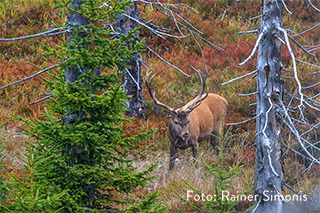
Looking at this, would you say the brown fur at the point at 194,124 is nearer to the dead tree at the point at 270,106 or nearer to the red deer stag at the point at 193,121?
the red deer stag at the point at 193,121

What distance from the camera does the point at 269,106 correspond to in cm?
529

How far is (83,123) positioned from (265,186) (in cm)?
312

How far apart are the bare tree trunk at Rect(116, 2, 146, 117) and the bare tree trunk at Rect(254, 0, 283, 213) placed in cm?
357

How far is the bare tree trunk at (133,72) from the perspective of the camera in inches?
329

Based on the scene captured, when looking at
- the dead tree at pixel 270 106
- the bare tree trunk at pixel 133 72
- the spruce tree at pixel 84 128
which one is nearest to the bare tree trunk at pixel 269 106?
the dead tree at pixel 270 106

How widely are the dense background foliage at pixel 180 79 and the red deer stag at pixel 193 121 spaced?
0.42 m

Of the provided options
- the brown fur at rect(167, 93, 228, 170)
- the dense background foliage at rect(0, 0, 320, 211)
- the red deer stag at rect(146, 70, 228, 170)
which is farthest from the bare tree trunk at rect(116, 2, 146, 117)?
the brown fur at rect(167, 93, 228, 170)

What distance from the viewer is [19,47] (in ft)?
37.2

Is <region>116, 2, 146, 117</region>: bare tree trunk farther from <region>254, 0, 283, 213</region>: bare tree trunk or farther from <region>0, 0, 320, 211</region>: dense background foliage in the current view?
<region>254, 0, 283, 213</region>: bare tree trunk

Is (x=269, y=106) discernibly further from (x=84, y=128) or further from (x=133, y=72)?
(x=133, y=72)

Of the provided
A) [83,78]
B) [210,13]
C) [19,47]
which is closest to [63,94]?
[83,78]

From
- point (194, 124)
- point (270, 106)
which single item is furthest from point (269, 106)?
point (194, 124)

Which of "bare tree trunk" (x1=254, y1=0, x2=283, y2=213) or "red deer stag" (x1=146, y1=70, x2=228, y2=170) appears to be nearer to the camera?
"bare tree trunk" (x1=254, y1=0, x2=283, y2=213)

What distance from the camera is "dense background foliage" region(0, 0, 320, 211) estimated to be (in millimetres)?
7227
